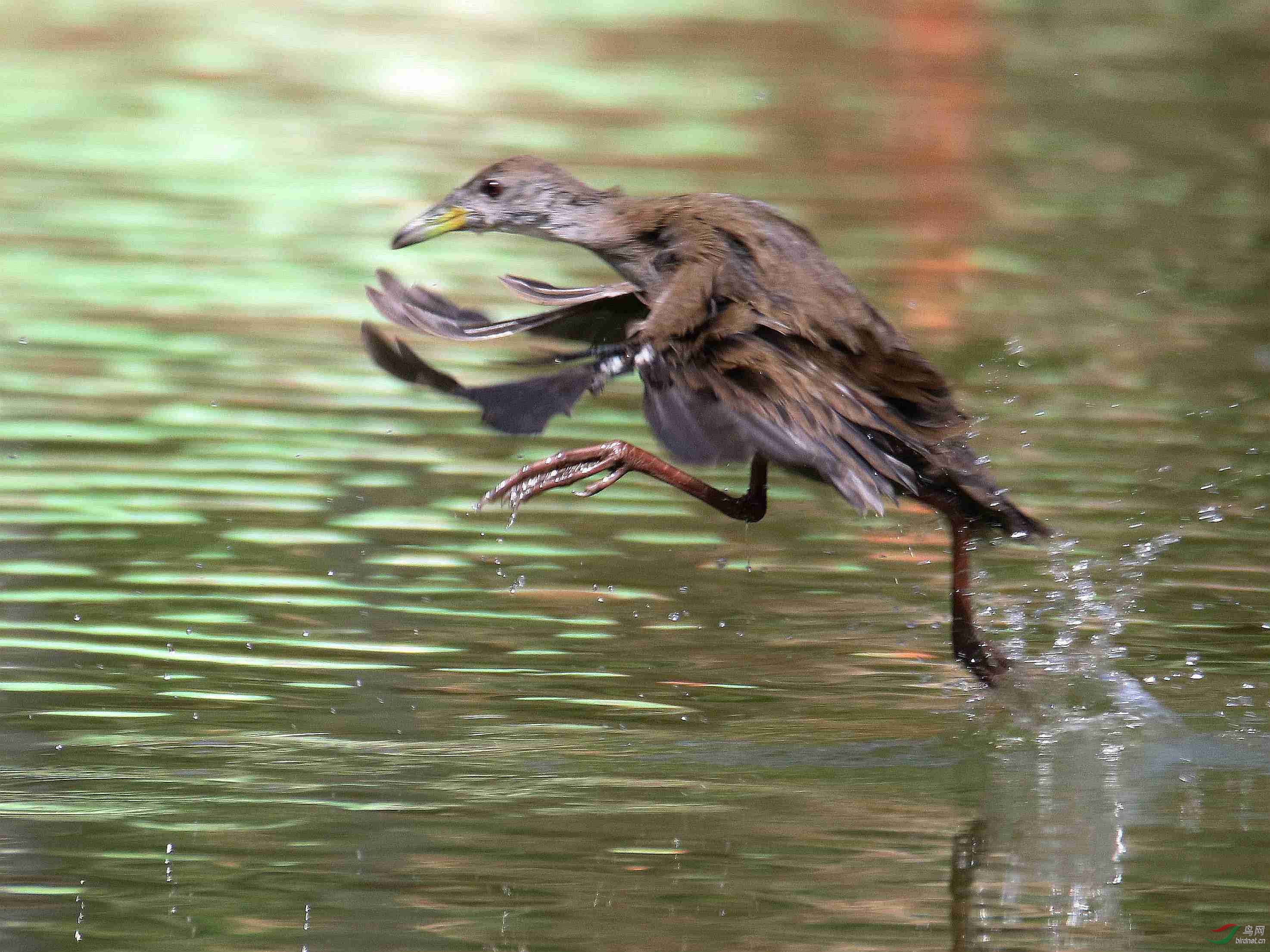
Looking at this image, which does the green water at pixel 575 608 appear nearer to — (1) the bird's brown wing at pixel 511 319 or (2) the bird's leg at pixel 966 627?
(2) the bird's leg at pixel 966 627

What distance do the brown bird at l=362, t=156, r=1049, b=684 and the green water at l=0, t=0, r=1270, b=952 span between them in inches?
25.0

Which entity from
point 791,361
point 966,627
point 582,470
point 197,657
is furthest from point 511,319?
point 966,627

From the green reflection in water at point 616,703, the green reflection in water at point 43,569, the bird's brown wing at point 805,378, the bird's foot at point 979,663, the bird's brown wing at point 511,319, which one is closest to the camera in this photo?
the bird's brown wing at point 805,378

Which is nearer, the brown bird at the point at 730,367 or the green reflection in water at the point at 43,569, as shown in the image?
the brown bird at the point at 730,367

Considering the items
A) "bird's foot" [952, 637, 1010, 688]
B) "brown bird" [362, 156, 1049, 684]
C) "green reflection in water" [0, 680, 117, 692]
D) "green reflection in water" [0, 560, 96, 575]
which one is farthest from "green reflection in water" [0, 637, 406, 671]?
"bird's foot" [952, 637, 1010, 688]

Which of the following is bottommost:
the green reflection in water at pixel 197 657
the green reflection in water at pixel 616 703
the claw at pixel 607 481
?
the green reflection in water at pixel 197 657

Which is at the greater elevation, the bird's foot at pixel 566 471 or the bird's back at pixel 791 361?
the bird's back at pixel 791 361

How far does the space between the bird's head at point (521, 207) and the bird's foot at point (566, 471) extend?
84 centimetres

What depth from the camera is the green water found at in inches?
206

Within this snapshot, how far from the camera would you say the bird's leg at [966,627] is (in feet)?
23.0

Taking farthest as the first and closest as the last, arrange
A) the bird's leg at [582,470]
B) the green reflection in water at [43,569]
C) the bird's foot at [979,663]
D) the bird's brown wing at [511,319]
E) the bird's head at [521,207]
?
the green reflection in water at [43,569] → the bird's head at [521,207] → the bird's foot at [979,663] → the bird's brown wing at [511,319] → the bird's leg at [582,470]

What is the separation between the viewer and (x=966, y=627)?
23.1ft

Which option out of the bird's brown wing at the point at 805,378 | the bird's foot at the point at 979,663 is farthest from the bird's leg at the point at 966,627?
the bird's brown wing at the point at 805,378

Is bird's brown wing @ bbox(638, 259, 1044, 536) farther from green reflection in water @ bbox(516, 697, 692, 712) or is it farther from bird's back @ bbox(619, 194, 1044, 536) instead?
green reflection in water @ bbox(516, 697, 692, 712)
